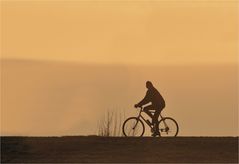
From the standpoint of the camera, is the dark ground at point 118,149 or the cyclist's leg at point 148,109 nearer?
the dark ground at point 118,149

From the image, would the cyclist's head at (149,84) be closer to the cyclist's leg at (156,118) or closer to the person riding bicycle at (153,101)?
the person riding bicycle at (153,101)

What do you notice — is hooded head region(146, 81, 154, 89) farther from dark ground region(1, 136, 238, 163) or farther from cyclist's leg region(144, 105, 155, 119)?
dark ground region(1, 136, 238, 163)

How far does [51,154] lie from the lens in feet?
51.7

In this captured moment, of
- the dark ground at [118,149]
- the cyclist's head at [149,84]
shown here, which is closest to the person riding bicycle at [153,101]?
the cyclist's head at [149,84]

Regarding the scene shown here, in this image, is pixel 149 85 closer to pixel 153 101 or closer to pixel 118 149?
pixel 153 101

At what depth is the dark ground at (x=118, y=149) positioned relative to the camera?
600 inches

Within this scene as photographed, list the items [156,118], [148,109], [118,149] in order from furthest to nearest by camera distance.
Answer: [156,118]
[148,109]
[118,149]

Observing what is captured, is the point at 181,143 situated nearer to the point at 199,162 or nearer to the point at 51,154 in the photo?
the point at 199,162

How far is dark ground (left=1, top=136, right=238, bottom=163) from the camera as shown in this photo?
1523cm

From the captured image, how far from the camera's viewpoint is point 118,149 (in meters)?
16.1

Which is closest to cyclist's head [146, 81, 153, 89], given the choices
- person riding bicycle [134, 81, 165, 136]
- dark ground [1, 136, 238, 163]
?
person riding bicycle [134, 81, 165, 136]

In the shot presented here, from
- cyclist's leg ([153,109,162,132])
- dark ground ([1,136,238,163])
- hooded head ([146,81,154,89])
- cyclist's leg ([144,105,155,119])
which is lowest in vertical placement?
dark ground ([1,136,238,163])

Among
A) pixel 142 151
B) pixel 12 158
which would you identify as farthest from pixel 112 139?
pixel 12 158

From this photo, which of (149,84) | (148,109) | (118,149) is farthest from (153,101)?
(118,149)
